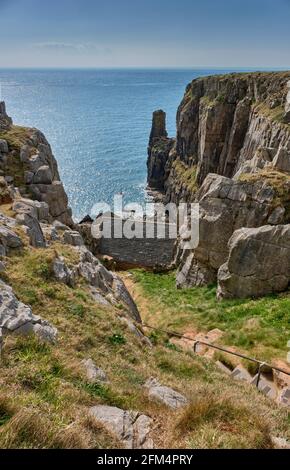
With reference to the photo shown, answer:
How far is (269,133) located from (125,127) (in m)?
118

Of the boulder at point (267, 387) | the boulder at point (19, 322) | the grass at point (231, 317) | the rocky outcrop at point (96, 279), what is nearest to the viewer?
the boulder at point (19, 322)

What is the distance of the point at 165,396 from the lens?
27.9ft

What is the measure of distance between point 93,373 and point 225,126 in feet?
214

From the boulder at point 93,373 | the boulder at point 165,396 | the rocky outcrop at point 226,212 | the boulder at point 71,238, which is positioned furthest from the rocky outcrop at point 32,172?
the boulder at point 165,396

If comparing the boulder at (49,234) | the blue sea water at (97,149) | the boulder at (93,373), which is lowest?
the blue sea water at (97,149)

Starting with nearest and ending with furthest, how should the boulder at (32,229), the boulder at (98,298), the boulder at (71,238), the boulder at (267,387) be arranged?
the boulder at (267,387), the boulder at (98,298), the boulder at (32,229), the boulder at (71,238)

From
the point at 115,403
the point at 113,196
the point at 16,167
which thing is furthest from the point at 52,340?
the point at 113,196

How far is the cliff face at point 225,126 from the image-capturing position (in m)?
50.6

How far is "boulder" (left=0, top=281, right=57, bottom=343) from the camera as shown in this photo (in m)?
8.99

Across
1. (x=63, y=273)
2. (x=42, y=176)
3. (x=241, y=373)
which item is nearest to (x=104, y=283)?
(x=63, y=273)

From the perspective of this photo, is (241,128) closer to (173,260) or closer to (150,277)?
(173,260)

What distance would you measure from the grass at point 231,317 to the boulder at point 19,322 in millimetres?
9524

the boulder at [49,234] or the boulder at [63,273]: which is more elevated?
the boulder at [63,273]

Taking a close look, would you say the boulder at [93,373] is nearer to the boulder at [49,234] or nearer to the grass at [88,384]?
the grass at [88,384]
